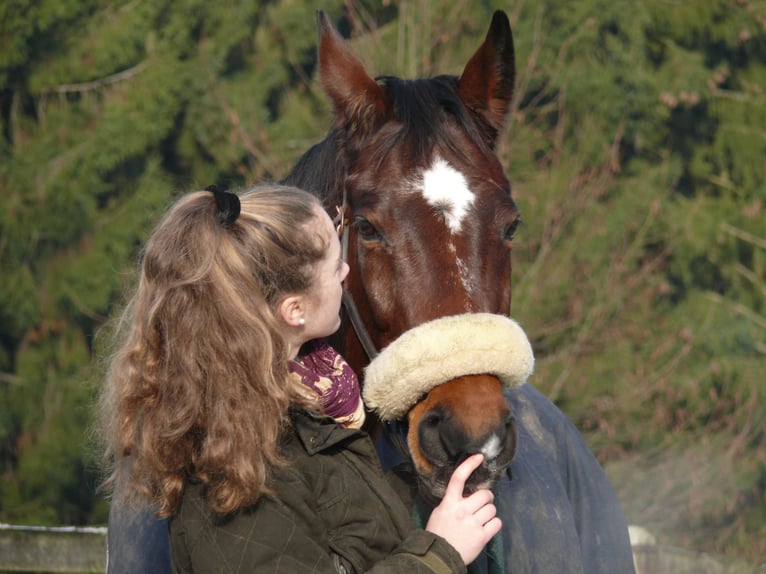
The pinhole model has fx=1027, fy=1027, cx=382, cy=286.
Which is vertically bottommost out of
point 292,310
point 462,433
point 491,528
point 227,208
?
point 491,528

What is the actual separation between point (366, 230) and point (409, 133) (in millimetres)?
259

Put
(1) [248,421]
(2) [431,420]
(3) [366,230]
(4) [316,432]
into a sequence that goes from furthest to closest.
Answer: (3) [366,230], (2) [431,420], (4) [316,432], (1) [248,421]

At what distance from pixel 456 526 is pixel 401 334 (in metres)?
0.49

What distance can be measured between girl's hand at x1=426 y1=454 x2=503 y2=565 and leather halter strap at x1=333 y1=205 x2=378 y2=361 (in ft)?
1.60

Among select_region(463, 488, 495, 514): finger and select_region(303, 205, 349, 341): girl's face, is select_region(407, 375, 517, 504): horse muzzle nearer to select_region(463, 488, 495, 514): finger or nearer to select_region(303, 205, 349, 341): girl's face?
select_region(463, 488, 495, 514): finger

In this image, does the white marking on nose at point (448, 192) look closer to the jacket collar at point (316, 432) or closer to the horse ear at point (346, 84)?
the horse ear at point (346, 84)

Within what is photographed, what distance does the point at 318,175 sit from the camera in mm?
2572

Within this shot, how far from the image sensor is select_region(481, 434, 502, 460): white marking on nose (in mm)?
1884

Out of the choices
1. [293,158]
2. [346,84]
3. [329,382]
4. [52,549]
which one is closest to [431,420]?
[329,382]

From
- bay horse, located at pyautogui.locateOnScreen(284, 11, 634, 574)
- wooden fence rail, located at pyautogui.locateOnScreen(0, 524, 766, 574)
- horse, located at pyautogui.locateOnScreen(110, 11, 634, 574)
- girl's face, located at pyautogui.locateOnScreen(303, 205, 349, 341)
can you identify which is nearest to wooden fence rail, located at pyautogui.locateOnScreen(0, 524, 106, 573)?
wooden fence rail, located at pyautogui.locateOnScreen(0, 524, 766, 574)

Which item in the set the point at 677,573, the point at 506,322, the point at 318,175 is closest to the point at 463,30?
the point at 677,573

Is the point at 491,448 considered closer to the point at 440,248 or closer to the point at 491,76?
the point at 440,248

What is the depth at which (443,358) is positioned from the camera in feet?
6.53

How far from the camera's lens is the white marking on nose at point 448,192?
221cm
